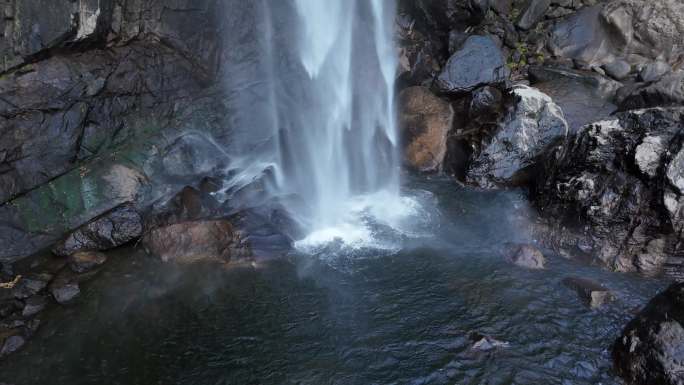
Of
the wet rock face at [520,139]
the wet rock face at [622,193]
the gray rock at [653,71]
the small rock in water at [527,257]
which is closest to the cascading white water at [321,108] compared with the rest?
the wet rock face at [520,139]

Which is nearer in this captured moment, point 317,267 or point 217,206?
point 317,267

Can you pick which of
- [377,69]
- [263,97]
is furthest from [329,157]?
[377,69]

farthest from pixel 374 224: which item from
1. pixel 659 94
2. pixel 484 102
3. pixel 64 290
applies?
pixel 659 94

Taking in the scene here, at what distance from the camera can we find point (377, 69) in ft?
45.8

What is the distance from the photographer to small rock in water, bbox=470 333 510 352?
6.82 metres

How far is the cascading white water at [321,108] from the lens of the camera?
39.6 ft

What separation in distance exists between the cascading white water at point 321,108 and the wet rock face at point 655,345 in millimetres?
5713

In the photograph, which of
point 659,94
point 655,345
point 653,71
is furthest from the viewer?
point 653,71

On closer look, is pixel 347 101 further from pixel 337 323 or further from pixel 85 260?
pixel 85 260

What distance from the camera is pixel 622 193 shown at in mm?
9039

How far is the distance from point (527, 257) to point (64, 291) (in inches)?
353

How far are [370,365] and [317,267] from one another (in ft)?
9.12

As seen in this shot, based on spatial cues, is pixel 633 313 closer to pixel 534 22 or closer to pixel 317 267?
pixel 317 267

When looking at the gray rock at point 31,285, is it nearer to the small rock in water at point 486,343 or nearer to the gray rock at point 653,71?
the small rock in water at point 486,343
